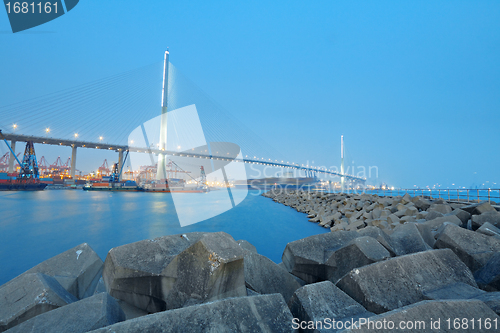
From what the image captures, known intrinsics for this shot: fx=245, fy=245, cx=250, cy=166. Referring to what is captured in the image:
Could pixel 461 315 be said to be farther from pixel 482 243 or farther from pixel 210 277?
pixel 482 243

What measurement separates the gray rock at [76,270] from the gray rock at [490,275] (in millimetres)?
3074

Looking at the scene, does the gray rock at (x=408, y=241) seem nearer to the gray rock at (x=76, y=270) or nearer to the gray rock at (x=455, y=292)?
the gray rock at (x=455, y=292)

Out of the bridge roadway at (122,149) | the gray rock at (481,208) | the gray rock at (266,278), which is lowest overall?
the gray rock at (266,278)

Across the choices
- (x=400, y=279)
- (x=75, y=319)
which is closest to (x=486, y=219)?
(x=400, y=279)

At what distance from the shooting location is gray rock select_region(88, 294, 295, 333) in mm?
1035

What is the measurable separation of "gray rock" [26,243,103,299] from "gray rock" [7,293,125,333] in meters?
0.84

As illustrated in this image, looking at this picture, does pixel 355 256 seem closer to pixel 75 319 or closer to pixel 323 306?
pixel 323 306

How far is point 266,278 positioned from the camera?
2.12 m

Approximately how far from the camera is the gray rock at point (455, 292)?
144 cm

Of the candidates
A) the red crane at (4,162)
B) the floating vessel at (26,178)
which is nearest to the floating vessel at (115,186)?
the floating vessel at (26,178)

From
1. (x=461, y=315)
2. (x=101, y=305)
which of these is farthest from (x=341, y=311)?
(x=101, y=305)

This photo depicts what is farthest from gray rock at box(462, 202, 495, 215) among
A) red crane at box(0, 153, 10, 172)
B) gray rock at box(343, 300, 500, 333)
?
red crane at box(0, 153, 10, 172)

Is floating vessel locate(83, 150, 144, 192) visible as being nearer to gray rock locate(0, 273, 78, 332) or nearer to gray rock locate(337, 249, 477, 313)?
gray rock locate(0, 273, 78, 332)

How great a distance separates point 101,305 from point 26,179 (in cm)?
5645
